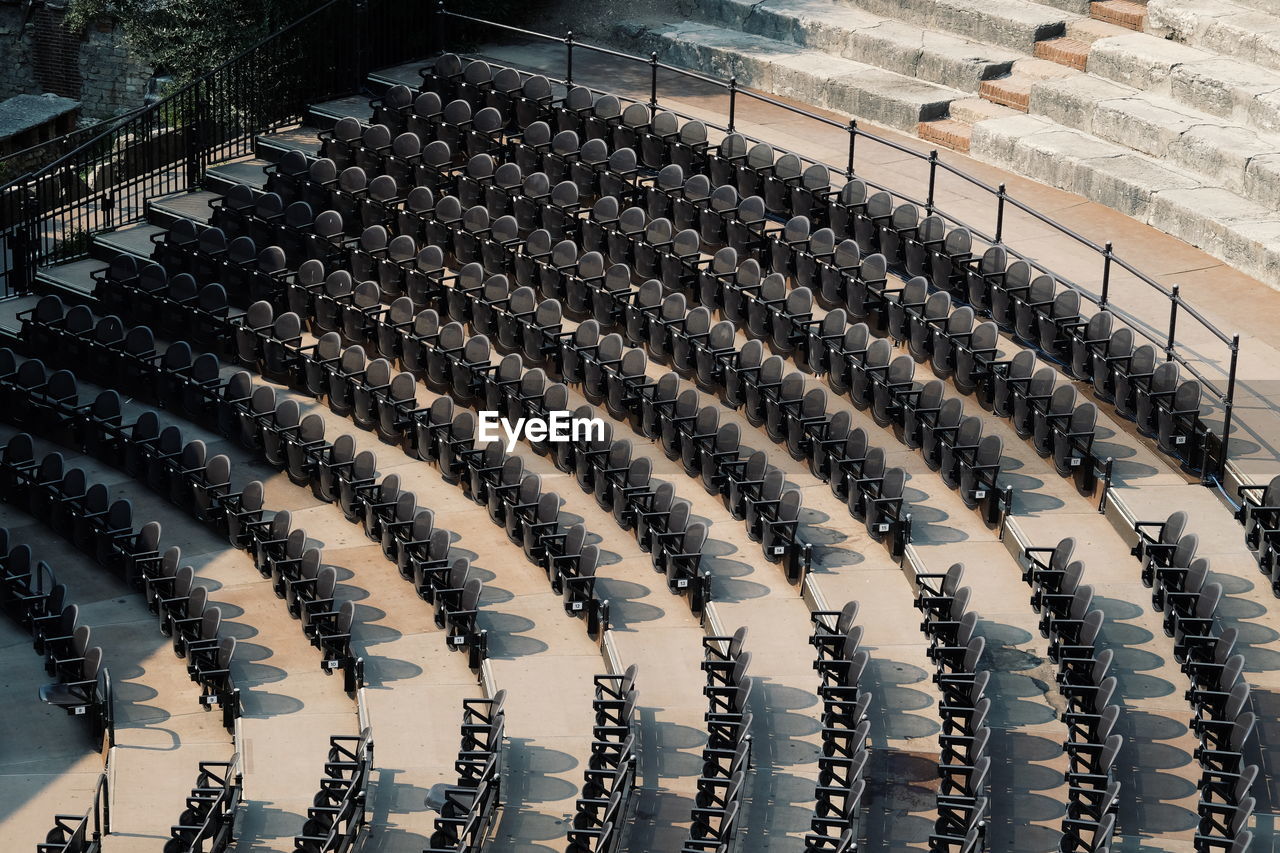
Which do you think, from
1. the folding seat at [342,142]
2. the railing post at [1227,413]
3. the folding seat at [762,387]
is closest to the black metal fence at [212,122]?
the folding seat at [342,142]

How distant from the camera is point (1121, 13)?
68.6 feet

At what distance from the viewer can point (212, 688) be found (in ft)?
42.9

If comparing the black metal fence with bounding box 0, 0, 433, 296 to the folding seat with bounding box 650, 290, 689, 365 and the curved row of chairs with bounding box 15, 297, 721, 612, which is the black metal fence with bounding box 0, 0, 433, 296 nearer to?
the curved row of chairs with bounding box 15, 297, 721, 612

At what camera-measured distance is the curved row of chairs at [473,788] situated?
11.2m

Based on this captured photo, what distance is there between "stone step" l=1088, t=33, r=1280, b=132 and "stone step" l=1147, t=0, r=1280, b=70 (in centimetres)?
10

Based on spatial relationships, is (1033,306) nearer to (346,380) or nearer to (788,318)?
(788,318)

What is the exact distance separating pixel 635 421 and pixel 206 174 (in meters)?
6.94

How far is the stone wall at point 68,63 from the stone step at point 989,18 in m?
16.8

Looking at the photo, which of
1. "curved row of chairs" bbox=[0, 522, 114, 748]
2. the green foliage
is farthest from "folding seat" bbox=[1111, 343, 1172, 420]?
the green foliage

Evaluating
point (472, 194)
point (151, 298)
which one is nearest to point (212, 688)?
point (151, 298)

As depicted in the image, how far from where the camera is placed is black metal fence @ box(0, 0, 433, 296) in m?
19.1

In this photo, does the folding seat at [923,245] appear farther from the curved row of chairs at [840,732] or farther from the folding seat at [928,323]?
the curved row of chairs at [840,732]

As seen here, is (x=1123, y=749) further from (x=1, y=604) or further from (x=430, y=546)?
(x=1, y=604)

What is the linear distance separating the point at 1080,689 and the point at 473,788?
410 cm
